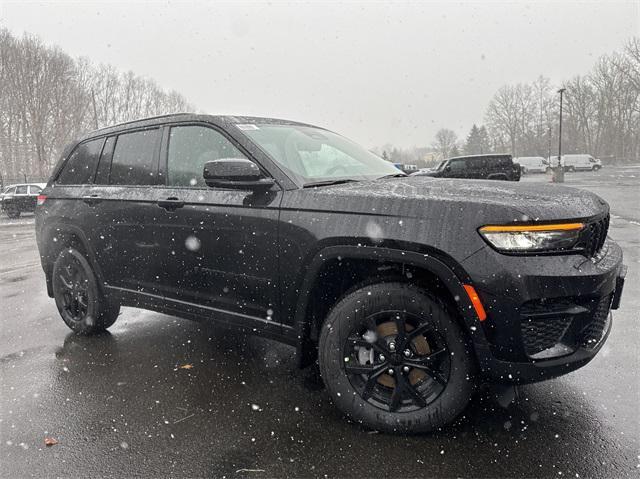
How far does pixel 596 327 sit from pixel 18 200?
2388cm

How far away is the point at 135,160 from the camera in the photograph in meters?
3.72

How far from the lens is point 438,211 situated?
7.50 ft

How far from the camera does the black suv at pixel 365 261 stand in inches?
86.0

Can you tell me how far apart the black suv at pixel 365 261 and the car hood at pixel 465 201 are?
1 centimetres

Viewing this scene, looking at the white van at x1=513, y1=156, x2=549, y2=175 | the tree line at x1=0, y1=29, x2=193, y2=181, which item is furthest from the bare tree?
the tree line at x1=0, y1=29, x2=193, y2=181

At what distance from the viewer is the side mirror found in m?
2.65

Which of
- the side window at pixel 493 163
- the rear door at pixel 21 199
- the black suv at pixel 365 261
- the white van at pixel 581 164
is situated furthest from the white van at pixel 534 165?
the black suv at pixel 365 261

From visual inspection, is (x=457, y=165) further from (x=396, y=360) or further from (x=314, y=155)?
(x=396, y=360)

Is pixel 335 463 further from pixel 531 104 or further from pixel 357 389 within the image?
pixel 531 104

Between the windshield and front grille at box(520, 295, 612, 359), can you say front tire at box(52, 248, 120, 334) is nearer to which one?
the windshield

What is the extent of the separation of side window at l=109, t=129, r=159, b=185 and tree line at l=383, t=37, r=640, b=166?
2376 inches

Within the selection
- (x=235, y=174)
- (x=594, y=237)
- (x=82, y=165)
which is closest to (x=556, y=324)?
(x=594, y=237)

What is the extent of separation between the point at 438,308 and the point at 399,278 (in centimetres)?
27

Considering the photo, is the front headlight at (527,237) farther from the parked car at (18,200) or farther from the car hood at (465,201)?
the parked car at (18,200)
